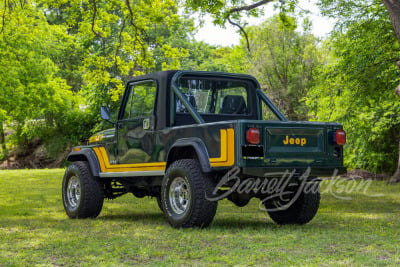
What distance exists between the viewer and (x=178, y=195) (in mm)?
8016

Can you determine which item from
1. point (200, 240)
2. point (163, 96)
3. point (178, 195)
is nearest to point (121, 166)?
point (163, 96)

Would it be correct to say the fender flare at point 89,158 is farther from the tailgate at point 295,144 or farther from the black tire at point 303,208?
the tailgate at point 295,144

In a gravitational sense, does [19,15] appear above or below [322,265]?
above

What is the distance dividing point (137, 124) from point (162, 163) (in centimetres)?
90

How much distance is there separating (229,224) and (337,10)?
10.3 meters

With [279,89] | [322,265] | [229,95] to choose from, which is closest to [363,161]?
[279,89]

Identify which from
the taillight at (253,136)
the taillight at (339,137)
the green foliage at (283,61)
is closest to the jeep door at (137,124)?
the taillight at (253,136)

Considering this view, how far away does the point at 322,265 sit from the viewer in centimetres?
529

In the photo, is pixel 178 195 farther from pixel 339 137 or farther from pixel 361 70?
pixel 361 70

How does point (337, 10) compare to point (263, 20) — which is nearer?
point (337, 10)

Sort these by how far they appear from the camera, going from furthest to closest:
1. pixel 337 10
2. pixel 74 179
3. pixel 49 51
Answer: pixel 49 51 → pixel 337 10 → pixel 74 179

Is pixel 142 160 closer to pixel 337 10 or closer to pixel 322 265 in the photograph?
pixel 322 265

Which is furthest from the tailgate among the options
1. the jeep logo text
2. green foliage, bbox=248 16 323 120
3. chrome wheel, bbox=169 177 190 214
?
green foliage, bbox=248 16 323 120

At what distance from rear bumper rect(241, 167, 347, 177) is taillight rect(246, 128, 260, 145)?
1.05ft
